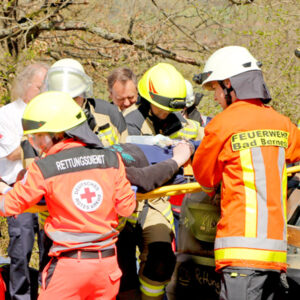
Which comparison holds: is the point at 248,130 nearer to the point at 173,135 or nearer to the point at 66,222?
the point at 66,222

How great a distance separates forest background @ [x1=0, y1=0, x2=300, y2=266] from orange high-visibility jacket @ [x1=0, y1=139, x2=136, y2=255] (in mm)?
5397

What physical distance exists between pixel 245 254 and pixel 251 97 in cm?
91

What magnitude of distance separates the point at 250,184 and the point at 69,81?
1760 millimetres

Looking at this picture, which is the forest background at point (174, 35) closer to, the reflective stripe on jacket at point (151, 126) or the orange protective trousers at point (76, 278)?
the reflective stripe on jacket at point (151, 126)

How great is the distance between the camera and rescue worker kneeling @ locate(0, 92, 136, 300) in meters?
2.84

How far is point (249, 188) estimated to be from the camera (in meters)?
2.76

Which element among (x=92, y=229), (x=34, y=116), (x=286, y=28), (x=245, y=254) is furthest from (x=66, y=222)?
(x=286, y=28)

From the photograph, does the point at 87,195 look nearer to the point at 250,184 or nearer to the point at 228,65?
the point at 250,184

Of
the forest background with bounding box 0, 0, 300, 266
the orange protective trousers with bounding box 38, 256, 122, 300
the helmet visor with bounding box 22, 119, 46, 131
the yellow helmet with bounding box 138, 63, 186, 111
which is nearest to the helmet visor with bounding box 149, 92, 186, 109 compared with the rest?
the yellow helmet with bounding box 138, 63, 186, 111

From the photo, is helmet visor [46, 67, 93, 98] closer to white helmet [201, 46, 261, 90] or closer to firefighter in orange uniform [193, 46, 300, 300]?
white helmet [201, 46, 261, 90]

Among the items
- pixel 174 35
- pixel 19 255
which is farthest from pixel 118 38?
pixel 19 255

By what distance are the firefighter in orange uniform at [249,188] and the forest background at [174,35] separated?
5.47 metres

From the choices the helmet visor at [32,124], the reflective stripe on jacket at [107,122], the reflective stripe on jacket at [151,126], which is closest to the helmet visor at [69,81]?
the reflective stripe on jacket at [107,122]

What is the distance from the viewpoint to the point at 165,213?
13.4 feet
